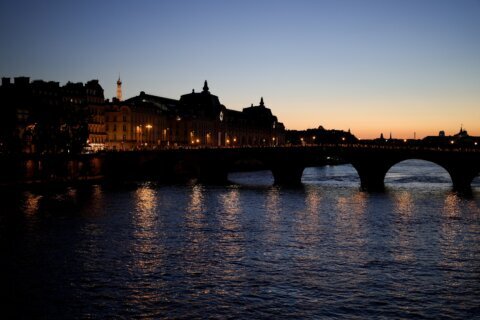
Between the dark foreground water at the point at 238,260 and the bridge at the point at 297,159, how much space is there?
2583 cm

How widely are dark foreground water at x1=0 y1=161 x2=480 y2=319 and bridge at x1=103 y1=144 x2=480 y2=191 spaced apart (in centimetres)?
2583

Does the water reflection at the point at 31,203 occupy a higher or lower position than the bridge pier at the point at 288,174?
lower

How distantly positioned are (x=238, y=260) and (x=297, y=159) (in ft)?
248

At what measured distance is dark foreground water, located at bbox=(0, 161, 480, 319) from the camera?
3247 cm

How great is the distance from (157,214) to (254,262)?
88.4 ft

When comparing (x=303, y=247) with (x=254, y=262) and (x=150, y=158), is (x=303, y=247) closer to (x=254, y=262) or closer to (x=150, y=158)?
(x=254, y=262)

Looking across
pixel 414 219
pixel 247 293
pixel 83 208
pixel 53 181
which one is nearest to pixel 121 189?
pixel 53 181

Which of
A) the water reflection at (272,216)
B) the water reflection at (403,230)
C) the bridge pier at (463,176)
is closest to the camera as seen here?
the water reflection at (403,230)

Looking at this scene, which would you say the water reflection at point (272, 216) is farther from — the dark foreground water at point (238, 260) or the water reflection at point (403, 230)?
the water reflection at point (403, 230)

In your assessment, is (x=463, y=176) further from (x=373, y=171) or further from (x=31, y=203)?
(x=31, y=203)

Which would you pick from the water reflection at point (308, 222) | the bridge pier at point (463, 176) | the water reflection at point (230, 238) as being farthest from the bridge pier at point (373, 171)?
the water reflection at point (230, 238)

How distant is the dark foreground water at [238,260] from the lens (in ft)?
107

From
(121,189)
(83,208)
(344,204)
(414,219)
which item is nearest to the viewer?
(414,219)

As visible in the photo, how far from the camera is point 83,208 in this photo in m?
70.0
